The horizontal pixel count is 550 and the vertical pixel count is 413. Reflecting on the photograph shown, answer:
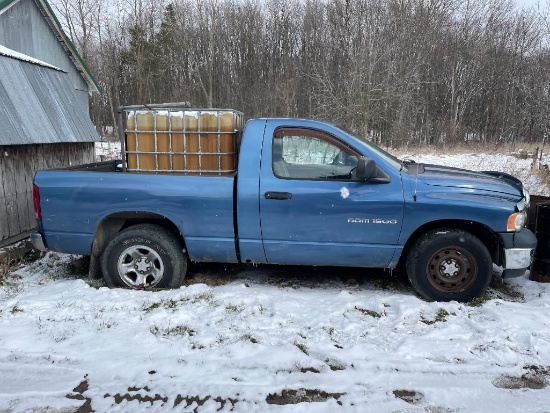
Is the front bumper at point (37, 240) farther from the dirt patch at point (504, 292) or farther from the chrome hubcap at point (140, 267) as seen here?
the dirt patch at point (504, 292)

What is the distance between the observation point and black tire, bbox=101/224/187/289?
14.9ft

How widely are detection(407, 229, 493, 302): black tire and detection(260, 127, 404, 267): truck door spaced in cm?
33

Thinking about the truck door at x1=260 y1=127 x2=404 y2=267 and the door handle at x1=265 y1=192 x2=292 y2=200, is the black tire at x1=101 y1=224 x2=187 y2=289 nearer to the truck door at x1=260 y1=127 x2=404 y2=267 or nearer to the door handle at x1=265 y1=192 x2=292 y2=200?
the truck door at x1=260 y1=127 x2=404 y2=267

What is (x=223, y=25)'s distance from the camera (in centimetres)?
3950

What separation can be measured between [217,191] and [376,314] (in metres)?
2.13

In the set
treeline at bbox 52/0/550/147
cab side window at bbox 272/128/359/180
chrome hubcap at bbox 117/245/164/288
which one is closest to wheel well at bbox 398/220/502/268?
Result: cab side window at bbox 272/128/359/180

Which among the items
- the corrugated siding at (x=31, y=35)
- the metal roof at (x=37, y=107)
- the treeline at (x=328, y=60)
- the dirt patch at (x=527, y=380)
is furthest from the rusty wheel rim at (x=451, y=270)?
the treeline at (x=328, y=60)

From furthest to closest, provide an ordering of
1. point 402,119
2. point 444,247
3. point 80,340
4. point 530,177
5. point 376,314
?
point 402,119 → point 530,177 → point 444,247 → point 376,314 → point 80,340

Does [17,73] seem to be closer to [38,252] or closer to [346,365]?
[38,252]

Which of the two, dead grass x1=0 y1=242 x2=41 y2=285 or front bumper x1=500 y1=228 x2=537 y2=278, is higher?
front bumper x1=500 y1=228 x2=537 y2=278

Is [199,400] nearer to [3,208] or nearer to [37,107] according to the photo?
[3,208]

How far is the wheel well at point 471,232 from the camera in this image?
4.34 metres

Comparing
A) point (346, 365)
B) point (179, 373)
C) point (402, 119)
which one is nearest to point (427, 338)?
point (346, 365)

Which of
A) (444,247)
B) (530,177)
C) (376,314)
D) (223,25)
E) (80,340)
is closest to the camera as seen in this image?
(80,340)
